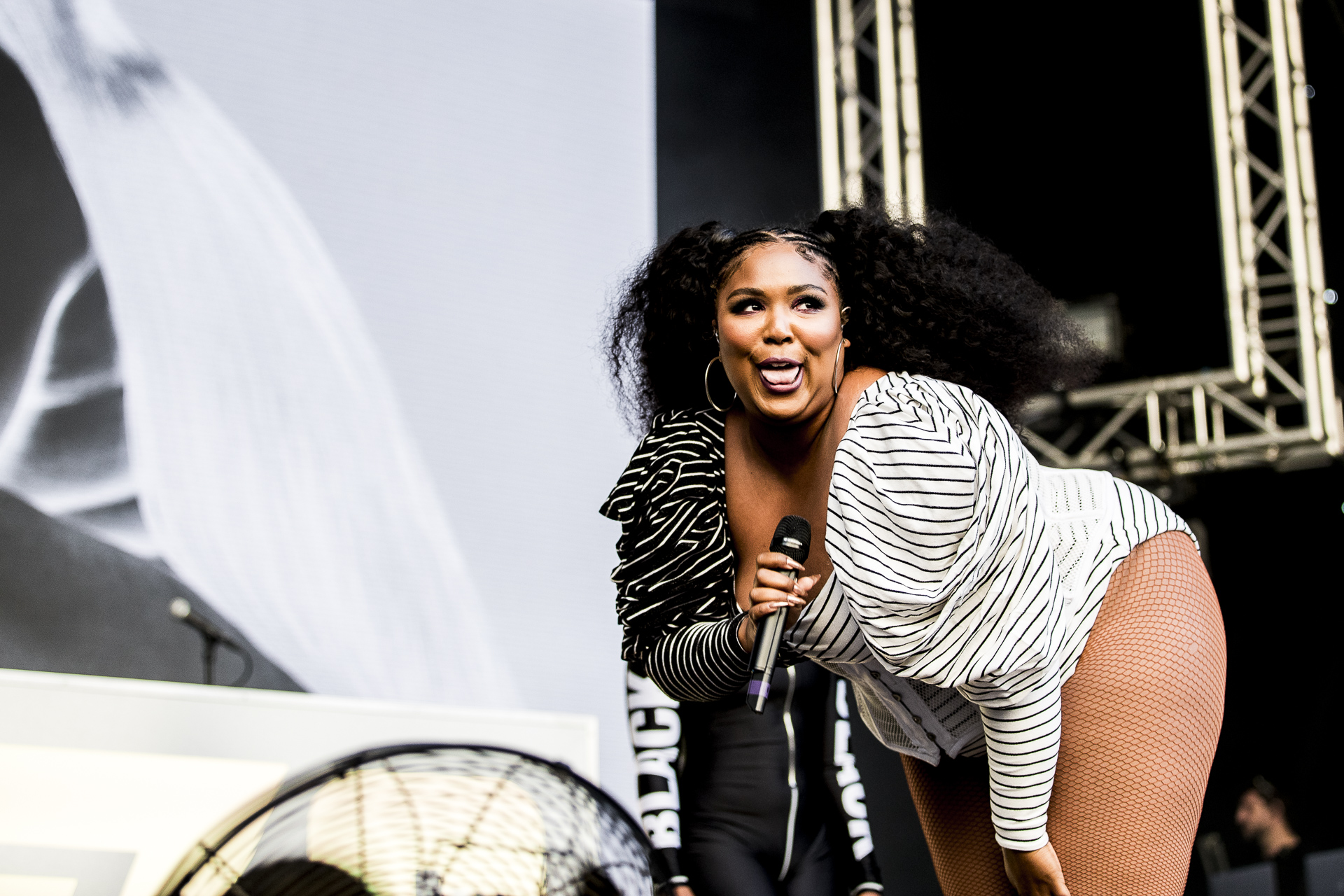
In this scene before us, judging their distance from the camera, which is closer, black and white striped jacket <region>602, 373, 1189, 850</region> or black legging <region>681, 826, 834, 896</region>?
black and white striped jacket <region>602, 373, 1189, 850</region>

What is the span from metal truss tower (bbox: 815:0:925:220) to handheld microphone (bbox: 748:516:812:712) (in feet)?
11.3

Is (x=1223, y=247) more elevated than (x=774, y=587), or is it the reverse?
(x=1223, y=247)

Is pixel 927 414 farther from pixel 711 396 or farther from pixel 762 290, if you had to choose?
pixel 711 396

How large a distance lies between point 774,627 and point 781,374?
378 mm

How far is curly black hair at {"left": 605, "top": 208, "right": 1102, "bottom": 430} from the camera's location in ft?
5.40

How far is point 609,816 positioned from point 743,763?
190 cm

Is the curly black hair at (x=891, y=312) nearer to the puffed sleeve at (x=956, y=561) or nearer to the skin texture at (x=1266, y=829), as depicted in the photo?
the puffed sleeve at (x=956, y=561)

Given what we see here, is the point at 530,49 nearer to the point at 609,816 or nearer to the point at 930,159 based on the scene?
the point at 930,159

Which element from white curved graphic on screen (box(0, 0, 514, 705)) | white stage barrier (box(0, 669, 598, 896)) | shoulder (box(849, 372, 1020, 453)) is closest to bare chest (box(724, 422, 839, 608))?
shoulder (box(849, 372, 1020, 453))

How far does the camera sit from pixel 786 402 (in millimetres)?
1506

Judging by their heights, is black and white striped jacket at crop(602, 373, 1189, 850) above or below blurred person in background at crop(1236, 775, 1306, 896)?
above

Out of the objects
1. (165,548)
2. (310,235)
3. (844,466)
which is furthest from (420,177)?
(844,466)

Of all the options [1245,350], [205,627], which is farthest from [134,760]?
[1245,350]

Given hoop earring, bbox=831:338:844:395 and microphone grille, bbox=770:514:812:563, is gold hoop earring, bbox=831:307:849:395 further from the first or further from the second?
microphone grille, bbox=770:514:812:563
